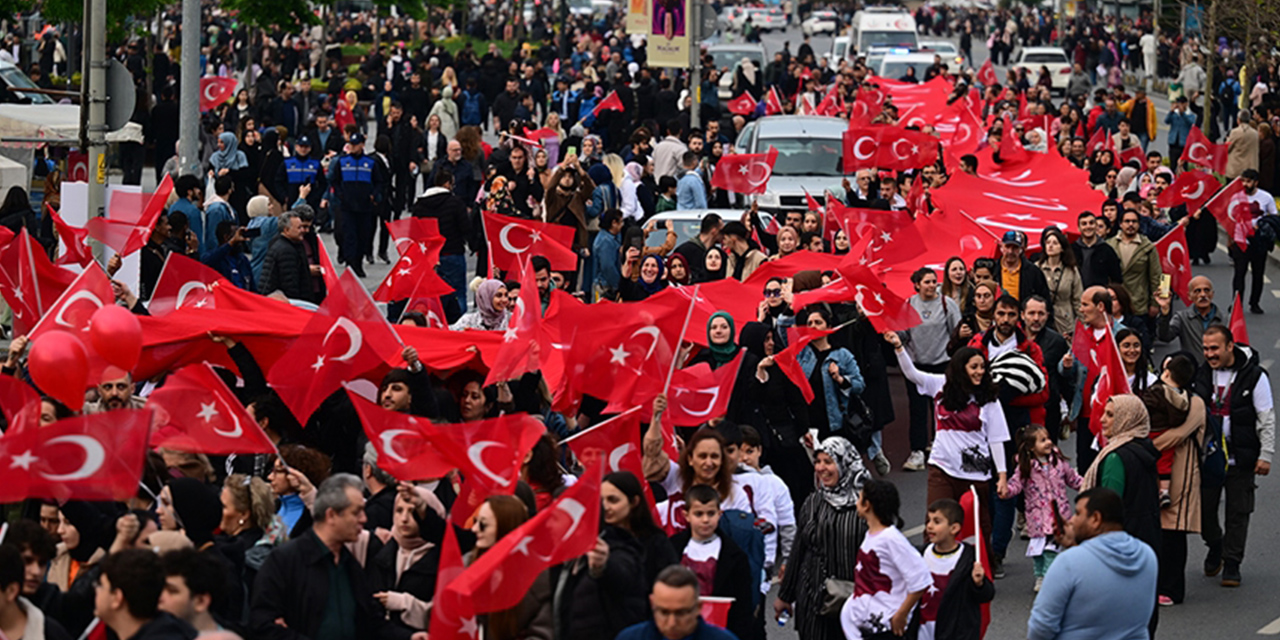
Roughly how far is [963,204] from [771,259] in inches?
103

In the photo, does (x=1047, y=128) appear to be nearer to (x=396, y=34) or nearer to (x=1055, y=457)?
(x=1055, y=457)

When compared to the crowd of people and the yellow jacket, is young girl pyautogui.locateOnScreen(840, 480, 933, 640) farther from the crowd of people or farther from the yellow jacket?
the yellow jacket

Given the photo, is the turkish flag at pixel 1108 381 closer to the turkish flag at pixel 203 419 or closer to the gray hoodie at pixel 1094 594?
the gray hoodie at pixel 1094 594

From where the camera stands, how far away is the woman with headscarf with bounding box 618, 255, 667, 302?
15016mm

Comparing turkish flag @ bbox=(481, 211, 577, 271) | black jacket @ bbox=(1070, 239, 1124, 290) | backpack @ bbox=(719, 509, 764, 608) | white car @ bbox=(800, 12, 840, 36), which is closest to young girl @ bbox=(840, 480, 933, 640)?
backpack @ bbox=(719, 509, 764, 608)

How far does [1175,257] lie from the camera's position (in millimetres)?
16734

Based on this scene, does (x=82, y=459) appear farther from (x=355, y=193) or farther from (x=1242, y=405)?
(x=355, y=193)

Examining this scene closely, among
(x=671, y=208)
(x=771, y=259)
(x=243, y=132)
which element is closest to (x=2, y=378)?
(x=771, y=259)

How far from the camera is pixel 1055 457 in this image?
11133mm

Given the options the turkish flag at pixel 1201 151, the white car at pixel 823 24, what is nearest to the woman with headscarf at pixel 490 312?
the turkish flag at pixel 1201 151

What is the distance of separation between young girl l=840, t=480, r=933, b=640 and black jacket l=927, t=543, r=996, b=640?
0.36 feet

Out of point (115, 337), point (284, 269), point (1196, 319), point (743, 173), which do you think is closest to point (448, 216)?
point (284, 269)

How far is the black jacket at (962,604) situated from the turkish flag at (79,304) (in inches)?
194

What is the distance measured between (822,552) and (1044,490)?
247 cm
